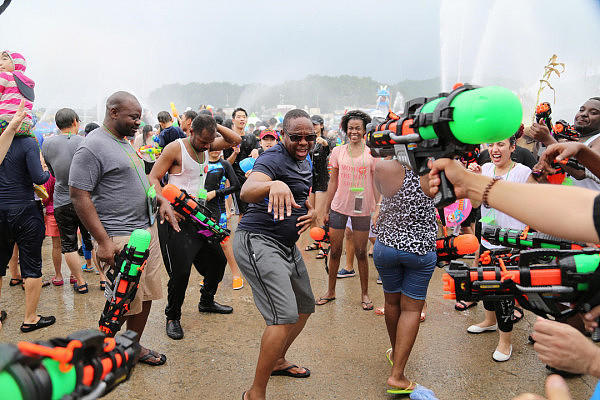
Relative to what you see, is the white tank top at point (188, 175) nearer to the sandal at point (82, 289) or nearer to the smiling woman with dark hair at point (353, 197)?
the smiling woman with dark hair at point (353, 197)

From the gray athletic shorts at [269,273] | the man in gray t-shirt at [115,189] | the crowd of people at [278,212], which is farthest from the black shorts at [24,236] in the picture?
the gray athletic shorts at [269,273]

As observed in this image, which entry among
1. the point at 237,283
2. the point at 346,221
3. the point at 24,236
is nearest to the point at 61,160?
the point at 24,236

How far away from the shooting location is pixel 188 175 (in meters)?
3.83

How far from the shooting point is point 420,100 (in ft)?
5.76

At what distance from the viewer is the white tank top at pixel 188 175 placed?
378 cm

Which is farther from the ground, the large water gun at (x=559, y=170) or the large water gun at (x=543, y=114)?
the large water gun at (x=543, y=114)

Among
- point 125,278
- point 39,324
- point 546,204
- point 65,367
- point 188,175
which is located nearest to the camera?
point 65,367

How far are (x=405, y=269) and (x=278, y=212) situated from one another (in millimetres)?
1121

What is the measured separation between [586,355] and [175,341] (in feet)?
10.9

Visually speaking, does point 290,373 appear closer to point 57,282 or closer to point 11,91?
point 11,91

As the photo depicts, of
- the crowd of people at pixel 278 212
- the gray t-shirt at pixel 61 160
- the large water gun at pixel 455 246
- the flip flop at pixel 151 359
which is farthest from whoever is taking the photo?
the gray t-shirt at pixel 61 160

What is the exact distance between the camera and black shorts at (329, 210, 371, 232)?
454 cm

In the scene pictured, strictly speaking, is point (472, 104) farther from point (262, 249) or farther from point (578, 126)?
point (578, 126)

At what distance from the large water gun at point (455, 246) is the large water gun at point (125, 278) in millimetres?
2113
